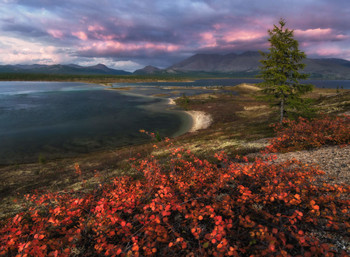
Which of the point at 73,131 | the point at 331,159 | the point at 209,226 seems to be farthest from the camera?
the point at 73,131

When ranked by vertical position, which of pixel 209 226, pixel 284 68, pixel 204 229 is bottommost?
pixel 209 226

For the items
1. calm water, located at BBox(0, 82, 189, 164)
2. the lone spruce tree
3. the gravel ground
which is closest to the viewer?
the gravel ground

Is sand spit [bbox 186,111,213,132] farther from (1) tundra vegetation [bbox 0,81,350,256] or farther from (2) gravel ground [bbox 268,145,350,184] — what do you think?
(1) tundra vegetation [bbox 0,81,350,256]

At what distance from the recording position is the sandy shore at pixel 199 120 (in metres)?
43.1

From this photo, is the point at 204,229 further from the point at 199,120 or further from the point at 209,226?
the point at 199,120

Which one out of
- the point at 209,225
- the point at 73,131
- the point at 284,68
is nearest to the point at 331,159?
the point at 209,225

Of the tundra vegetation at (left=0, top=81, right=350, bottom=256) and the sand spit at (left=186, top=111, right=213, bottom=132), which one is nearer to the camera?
the tundra vegetation at (left=0, top=81, right=350, bottom=256)

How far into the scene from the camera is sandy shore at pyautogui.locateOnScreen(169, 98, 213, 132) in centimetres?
4308

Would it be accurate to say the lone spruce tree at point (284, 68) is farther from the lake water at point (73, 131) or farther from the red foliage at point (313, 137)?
the lake water at point (73, 131)

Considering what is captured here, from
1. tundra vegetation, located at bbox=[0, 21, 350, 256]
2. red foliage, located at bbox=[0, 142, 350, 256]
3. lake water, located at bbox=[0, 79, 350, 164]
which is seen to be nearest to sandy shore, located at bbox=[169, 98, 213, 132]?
lake water, located at bbox=[0, 79, 350, 164]

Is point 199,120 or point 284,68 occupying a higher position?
point 284,68

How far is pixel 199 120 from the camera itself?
49625 millimetres

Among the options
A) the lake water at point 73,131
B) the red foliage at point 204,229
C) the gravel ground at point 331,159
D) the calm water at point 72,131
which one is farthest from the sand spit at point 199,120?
the red foliage at point 204,229

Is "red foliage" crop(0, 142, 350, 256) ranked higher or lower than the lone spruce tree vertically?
lower
